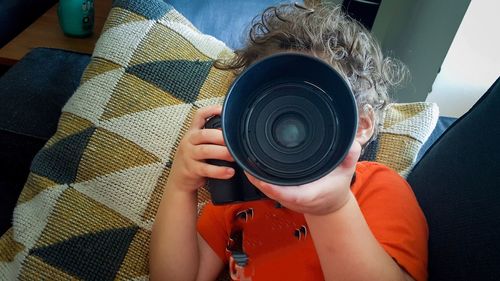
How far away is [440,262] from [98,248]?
1.72 ft

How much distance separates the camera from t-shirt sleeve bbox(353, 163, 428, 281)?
62 centimetres

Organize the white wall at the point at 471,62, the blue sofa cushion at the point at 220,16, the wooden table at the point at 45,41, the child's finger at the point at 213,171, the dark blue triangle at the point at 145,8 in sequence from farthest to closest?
the wooden table at the point at 45,41
the white wall at the point at 471,62
the blue sofa cushion at the point at 220,16
the dark blue triangle at the point at 145,8
the child's finger at the point at 213,171

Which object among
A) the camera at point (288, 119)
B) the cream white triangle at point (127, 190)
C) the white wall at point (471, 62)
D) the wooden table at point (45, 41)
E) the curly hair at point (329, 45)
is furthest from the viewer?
the wooden table at point (45, 41)

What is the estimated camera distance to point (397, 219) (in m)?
0.64

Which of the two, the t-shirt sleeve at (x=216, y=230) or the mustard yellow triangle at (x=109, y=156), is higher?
the mustard yellow triangle at (x=109, y=156)

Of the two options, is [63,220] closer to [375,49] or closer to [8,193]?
[8,193]

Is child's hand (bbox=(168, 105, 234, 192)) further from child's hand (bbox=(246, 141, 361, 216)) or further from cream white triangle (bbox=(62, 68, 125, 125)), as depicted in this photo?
cream white triangle (bbox=(62, 68, 125, 125))

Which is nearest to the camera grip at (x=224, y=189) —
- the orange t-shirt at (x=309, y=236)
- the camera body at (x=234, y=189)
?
the camera body at (x=234, y=189)

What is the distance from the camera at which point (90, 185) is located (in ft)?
2.64

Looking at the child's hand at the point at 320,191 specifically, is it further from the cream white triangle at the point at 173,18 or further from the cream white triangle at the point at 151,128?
the cream white triangle at the point at 173,18

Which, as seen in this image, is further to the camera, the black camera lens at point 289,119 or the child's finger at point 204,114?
the child's finger at point 204,114

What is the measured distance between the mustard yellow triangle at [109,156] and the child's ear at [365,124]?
343mm

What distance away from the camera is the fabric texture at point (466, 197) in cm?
54

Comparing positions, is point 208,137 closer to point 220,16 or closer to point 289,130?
point 289,130
